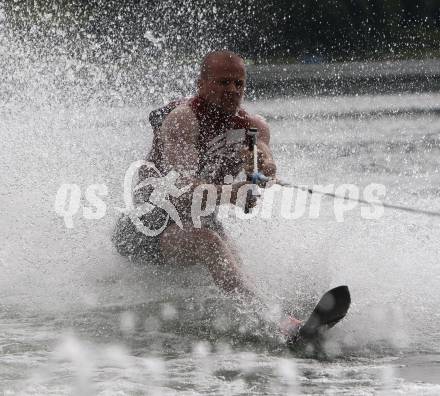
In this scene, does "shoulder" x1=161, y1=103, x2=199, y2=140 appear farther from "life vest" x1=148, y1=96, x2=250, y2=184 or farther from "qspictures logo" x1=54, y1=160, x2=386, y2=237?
"qspictures logo" x1=54, y1=160, x2=386, y2=237

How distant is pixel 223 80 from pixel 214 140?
0.38 metres

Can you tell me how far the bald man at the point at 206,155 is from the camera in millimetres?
5766

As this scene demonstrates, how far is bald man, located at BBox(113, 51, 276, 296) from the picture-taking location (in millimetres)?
5766

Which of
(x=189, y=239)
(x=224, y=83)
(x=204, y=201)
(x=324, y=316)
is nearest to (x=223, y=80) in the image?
(x=224, y=83)

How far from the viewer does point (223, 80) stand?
598 centimetres

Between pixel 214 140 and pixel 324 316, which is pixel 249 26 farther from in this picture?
pixel 324 316

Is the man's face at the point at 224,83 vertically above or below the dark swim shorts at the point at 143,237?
above

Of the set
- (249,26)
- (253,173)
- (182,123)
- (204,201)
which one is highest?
(249,26)

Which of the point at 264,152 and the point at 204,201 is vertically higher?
the point at 264,152

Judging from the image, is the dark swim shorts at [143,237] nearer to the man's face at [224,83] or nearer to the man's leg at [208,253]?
the man's leg at [208,253]

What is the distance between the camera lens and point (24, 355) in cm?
513

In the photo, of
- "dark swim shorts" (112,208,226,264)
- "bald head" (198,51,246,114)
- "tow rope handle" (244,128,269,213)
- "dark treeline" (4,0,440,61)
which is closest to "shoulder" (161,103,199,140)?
"bald head" (198,51,246,114)

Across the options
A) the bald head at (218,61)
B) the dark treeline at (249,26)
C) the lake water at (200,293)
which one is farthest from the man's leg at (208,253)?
the dark treeline at (249,26)

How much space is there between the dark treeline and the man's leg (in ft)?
86.5
